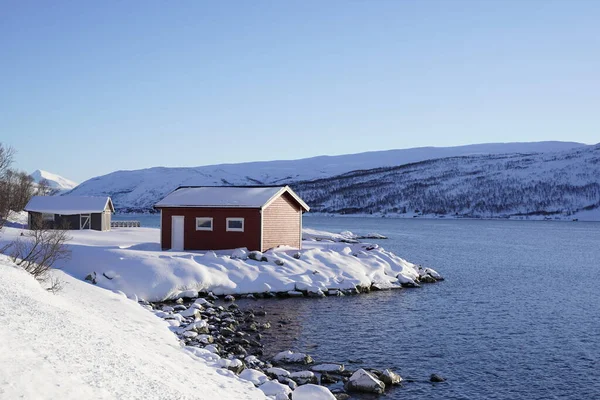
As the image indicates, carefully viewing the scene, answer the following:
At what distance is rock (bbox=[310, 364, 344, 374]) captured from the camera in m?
15.1

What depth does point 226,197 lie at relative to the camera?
3334 centimetres

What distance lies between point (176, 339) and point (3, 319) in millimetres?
6921

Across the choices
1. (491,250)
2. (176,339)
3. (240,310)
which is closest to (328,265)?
(240,310)

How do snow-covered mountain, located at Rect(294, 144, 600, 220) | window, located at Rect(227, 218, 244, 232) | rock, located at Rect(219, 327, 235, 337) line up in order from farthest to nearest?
snow-covered mountain, located at Rect(294, 144, 600, 220) < window, located at Rect(227, 218, 244, 232) < rock, located at Rect(219, 327, 235, 337)

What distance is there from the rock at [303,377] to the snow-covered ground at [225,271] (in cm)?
1100

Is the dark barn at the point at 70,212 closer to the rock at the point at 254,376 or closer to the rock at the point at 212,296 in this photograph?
the rock at the point at 212,296

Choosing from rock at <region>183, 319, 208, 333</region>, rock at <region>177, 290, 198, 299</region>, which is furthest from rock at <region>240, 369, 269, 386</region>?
rock at <region>177, 290, 198, 299</region>

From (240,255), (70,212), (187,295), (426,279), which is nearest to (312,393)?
(187,295)

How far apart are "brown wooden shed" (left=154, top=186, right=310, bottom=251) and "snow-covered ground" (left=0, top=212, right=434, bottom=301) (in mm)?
1246

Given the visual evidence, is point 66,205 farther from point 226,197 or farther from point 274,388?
point 274,388

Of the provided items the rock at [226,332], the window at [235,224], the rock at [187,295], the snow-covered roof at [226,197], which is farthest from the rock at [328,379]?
the window at [235,224]

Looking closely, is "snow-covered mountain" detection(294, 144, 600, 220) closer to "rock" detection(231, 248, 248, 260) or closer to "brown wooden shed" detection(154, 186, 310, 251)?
"brown wooden shed" detection(154, 186, 310, 251)

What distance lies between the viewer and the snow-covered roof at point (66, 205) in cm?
4938

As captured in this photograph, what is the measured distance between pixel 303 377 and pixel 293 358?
1809 mm
